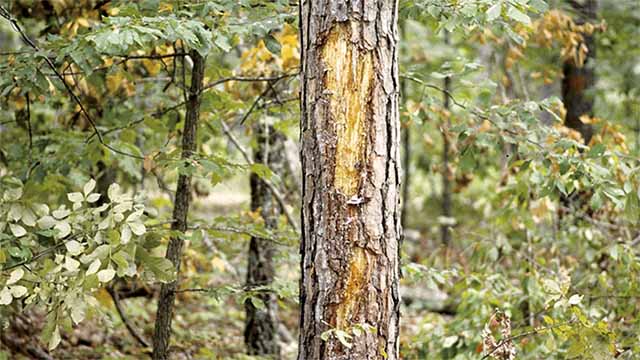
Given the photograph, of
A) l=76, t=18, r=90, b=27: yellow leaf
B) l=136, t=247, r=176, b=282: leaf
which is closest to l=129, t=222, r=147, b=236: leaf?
l=136, t=247, r=176, b=282: leaf

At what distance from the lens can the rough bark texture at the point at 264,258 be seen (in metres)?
6.38

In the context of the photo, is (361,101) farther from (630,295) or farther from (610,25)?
(610,25)

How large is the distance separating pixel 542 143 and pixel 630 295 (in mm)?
1146

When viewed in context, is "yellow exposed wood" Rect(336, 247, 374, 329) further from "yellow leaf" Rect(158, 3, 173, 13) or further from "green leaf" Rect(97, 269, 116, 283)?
"yellow leaf" Rect(158, 3, 173, 13)

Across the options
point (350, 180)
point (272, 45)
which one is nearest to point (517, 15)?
point (350, 180)

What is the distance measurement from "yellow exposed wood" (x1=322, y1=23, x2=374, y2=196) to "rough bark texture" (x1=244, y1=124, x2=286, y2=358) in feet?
10.7

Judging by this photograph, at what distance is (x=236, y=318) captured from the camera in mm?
8570

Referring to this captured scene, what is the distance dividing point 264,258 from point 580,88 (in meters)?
3.49

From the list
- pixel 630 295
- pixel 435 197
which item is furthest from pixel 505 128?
pixel 435 197

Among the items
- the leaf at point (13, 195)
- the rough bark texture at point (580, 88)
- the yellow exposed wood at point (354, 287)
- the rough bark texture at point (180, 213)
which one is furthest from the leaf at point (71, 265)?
the rough bark texture at point (580, 88)

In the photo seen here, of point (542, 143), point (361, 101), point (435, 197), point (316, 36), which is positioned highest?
point (316, 36)

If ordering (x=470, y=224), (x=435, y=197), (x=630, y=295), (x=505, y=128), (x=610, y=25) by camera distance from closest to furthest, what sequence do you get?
(x=505, y=128)
(x=630, y=295)
(x=610, y=25)
(x=470, y=224)
(x=435, y=197)

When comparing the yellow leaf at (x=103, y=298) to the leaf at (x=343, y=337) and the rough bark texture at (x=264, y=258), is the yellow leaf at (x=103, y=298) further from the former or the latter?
the leaf at (x=343, y=337)

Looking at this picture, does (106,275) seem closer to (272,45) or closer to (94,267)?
(94,267)
